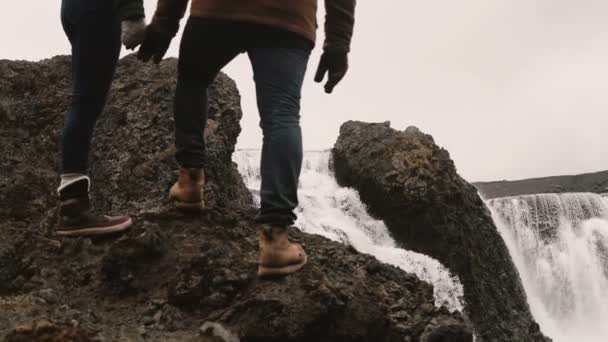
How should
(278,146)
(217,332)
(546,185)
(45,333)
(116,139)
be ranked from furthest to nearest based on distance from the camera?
(546,185) → (116,139) → (278,146) → (217,332) → (45,333)

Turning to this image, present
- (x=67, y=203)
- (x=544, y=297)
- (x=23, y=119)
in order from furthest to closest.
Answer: (x=544, y=297), (x=23, y=119), (x=67, y=203)

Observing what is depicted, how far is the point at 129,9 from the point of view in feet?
8.69

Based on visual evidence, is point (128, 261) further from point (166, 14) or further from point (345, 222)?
point (345, 222)

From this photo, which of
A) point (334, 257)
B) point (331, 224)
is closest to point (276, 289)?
point (334, 257)

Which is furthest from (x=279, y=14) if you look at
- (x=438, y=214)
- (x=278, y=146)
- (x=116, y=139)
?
(x=438, y=214)

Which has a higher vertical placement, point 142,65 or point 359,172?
point 142,65

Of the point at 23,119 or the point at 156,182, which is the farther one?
the point at 23,119

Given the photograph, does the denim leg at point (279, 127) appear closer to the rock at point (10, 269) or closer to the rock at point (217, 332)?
the rock at point (217, 332)

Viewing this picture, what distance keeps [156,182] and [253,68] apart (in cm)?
169

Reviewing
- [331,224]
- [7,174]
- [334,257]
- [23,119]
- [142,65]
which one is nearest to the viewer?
[334,257]

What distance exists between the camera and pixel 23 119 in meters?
4.24

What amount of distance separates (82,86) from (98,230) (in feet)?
2.19

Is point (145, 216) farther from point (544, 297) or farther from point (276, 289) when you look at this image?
point (544, 297)

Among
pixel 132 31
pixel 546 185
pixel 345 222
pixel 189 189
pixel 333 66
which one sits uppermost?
A: pixel 132 31
